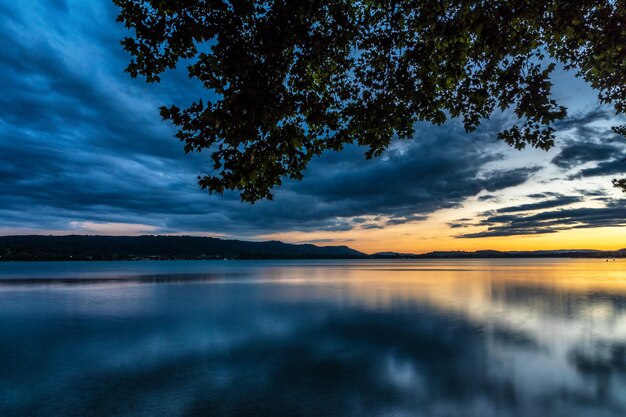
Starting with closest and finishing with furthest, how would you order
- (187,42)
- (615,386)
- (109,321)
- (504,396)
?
(187,42), (504,396), (615,386), (109,321)

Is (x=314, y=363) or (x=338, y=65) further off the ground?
(x=338, y=65)

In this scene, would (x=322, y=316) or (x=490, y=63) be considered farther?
(x=322, y=316)

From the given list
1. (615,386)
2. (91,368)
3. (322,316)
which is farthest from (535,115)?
(322,316)

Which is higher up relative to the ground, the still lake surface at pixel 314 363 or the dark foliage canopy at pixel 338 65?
the dark foliage canopy at pixel 338 65

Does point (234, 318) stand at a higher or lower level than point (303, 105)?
lower

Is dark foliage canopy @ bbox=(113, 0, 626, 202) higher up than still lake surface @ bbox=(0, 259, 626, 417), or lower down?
higher up

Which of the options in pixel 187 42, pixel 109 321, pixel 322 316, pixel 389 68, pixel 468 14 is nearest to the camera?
pixel 187 42

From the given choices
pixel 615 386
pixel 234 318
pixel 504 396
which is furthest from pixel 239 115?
pixel 234 318

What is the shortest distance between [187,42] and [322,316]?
21429mm

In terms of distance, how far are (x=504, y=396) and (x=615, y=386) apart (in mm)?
3795

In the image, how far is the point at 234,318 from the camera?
81.9 feet

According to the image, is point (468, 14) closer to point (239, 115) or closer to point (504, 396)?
point (239, 115)

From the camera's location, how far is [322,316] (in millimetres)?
26281

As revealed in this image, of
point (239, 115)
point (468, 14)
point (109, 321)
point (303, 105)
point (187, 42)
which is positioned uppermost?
point (468, 14)
